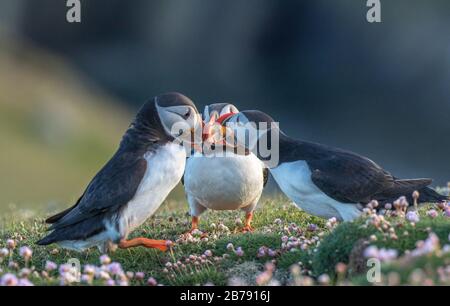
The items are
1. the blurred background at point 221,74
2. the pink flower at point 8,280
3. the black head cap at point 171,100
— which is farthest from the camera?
the blurred background at point 221,74

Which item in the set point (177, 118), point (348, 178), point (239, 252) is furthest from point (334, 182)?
point (177, 118)

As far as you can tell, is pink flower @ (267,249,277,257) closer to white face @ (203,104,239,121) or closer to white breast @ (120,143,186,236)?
white breast @ (120,143,186,236)

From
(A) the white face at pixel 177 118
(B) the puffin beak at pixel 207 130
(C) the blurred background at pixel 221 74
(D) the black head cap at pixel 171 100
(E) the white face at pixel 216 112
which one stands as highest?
(D) the black head cap at pixel 171 100

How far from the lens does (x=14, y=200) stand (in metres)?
25.9

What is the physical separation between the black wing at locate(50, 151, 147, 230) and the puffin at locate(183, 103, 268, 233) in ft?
4.34

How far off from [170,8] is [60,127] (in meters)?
16.1

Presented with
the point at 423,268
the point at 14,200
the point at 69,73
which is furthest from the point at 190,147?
the point at 69,73

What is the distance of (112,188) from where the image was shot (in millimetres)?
8305

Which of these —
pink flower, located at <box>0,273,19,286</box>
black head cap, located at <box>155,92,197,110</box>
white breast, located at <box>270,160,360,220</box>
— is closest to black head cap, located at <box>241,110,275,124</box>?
white breast, located at <box>270,160,360,220</box>

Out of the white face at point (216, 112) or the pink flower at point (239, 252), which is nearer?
the pink flower at point (239, 252)

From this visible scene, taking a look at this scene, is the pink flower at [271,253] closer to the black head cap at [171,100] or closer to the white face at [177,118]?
the white face at [177,118]

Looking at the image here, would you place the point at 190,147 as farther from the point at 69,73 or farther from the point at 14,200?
the point at 69,73

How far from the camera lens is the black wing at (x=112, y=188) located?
827cm

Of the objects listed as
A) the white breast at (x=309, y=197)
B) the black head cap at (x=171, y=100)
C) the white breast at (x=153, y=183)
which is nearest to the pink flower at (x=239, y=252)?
the white breast at (x=153, y=183)
